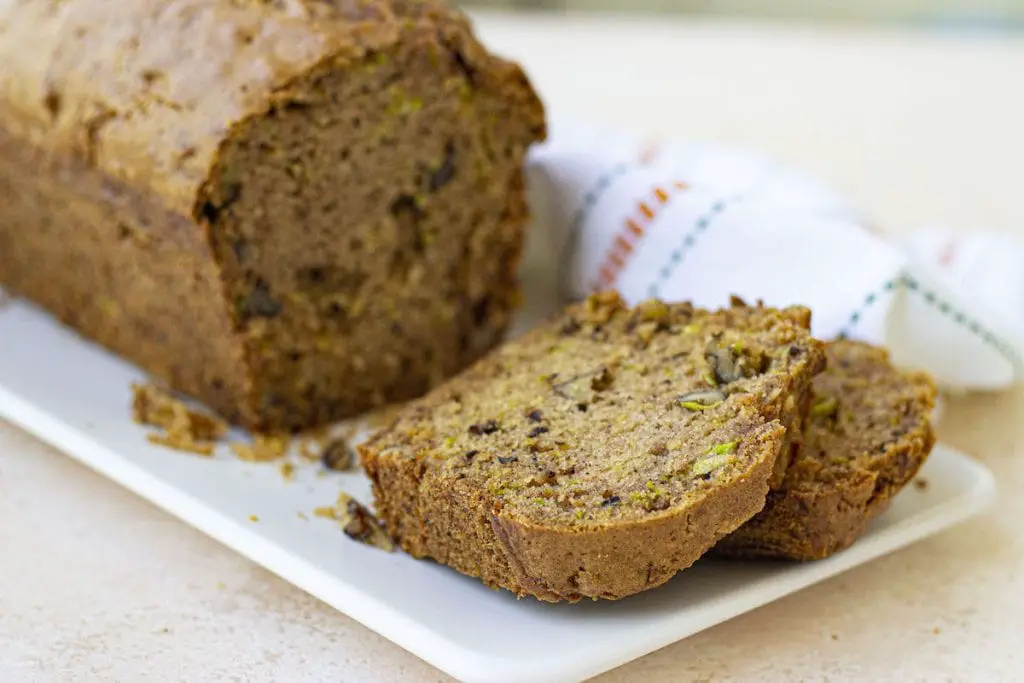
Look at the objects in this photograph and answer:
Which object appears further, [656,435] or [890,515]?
[890,515]

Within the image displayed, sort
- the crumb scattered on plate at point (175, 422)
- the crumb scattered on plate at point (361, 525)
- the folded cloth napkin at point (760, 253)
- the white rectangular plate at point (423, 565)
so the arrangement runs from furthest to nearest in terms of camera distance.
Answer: the folded cloth napkin at point (760, 253)
the crumb scattered on plate at point (175, 422)
the crumb scattered on plate at point (361, 525)
the white rectangular plate at point (423, 565)

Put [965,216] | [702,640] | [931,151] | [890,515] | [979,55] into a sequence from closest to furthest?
[702,640]
[890,515]
[965,216]
[931,151]
[979,55]

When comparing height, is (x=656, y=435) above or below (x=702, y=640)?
above

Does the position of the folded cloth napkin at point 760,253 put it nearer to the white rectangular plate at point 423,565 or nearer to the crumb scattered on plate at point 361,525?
the white rectangular plate at point 423,565

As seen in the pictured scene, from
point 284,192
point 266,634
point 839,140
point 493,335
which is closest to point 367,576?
point 266,634

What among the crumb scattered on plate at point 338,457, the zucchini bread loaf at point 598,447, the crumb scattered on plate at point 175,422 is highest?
the zucchini bread loaf at point 598,447

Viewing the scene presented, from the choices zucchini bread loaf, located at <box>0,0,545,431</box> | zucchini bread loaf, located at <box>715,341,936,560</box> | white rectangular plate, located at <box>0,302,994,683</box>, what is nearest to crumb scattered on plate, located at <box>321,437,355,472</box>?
white rectangular plate, located at <box>0,302,994,683</box>

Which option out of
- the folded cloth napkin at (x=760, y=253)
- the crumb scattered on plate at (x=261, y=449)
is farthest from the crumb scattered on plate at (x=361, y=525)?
the folded cloth napkin at (x=760, y=253)

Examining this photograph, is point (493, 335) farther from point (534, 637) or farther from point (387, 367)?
point (534, 637)
